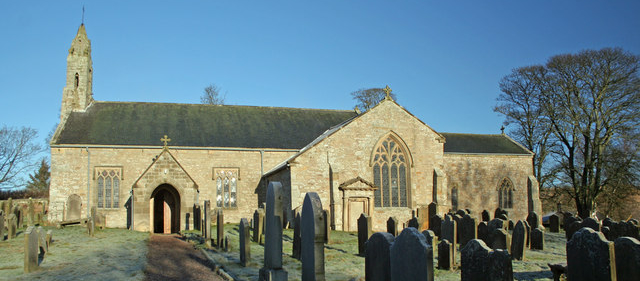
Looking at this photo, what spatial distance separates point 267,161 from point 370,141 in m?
6.58

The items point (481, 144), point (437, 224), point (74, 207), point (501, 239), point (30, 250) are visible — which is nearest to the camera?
point (30, 250)

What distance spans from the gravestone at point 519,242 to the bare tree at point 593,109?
1704cm

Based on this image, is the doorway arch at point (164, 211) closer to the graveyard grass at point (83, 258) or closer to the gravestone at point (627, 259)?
the graveyard grass at point (83, 258)

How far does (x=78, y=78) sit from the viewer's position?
2986cm

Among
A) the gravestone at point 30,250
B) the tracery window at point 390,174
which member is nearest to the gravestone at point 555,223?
the tracery window at point 390,174

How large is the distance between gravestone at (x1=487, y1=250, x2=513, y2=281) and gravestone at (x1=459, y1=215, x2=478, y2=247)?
38.0 feet

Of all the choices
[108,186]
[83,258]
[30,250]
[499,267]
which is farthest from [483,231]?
[108,186]

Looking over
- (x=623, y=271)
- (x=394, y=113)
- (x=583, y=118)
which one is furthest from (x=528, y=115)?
(x=623, y=271)

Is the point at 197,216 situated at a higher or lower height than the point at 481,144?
lower

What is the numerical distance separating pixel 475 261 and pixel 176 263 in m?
9.32

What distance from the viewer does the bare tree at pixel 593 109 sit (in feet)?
97.5

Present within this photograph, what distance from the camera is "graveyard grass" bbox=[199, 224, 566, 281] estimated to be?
1173cm

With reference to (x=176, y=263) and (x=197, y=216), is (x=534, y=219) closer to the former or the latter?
(x=197, y=216)

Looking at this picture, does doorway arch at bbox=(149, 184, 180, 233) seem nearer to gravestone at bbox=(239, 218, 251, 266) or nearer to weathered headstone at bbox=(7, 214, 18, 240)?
weathered headstone at bbox=(7, 214, 18, 240)
